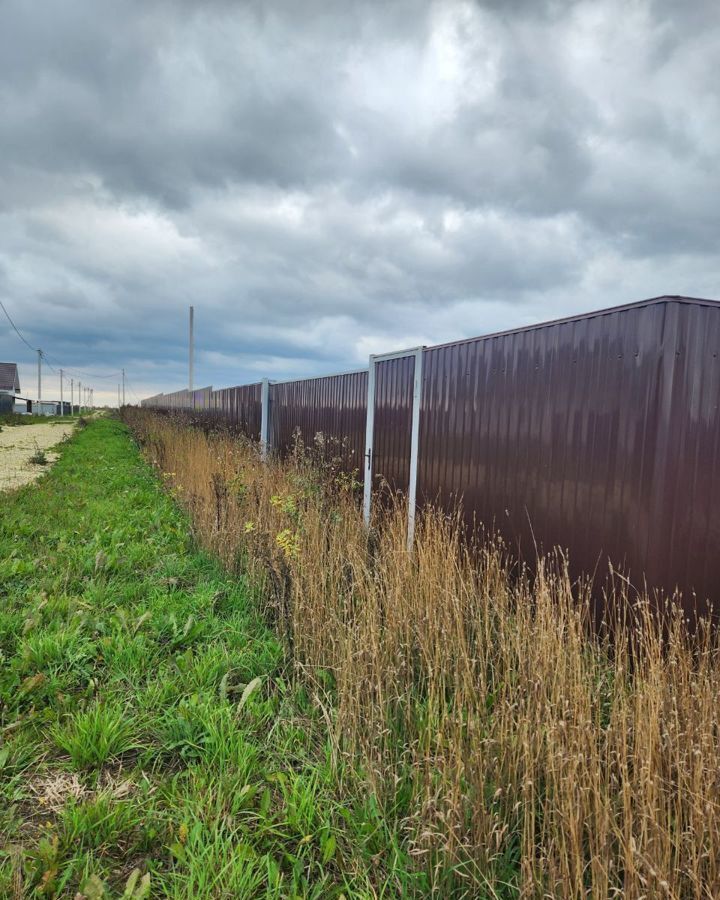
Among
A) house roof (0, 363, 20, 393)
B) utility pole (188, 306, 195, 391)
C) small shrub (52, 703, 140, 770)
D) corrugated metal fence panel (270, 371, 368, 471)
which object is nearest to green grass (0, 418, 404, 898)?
small shrub (52, 703, 140, 770)

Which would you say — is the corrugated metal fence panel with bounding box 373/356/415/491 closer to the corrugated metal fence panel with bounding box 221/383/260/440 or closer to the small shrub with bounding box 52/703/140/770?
the small shrub with bounding box 52/703/140/770

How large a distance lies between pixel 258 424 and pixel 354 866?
375 inches

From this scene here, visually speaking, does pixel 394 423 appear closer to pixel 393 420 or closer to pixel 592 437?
pixel 393 420

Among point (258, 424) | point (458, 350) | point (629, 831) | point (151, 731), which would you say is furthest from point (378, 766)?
point (258, 424)

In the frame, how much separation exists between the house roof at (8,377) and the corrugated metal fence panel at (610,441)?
56512 millimetres

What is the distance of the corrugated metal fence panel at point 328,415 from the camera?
6.52m

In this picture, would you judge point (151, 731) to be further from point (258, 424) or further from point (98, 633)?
point (258, 424)

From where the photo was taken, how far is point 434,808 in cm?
154

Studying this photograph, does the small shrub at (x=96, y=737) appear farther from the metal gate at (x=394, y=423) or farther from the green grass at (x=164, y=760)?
the metal gate at (x=394, y=423)

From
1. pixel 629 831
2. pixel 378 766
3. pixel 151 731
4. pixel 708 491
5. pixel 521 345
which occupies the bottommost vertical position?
pixel 151 731

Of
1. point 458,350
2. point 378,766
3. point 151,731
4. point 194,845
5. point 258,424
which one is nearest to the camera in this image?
point 194,845

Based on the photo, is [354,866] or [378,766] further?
[378,766]

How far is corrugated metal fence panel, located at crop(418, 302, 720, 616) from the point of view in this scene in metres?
2.84

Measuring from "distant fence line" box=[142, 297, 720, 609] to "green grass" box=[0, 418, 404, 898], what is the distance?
1.97 meters
